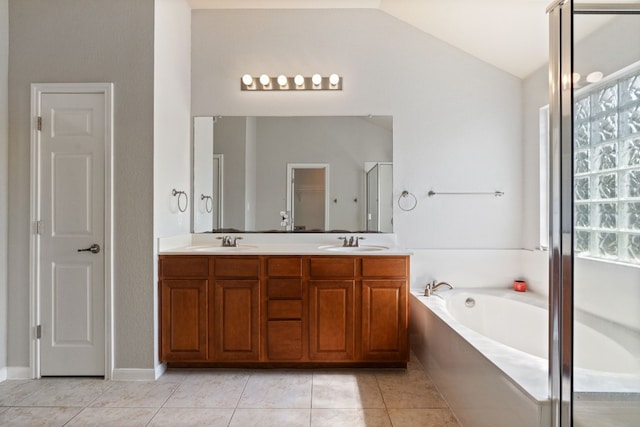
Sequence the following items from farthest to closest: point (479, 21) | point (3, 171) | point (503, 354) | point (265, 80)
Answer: point (265, 80) → point (479, 21) → point (3, 171) → point (503, 354)

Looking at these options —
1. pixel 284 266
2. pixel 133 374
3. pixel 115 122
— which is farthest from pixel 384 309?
pixel 115 122

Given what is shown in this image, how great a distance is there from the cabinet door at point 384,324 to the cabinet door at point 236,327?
0.75 metres

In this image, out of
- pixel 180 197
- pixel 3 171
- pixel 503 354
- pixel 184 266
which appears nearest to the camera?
pixel 503 354

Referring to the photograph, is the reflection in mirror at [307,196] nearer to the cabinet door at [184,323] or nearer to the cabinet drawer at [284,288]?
the cabinet drawer at [284,288]

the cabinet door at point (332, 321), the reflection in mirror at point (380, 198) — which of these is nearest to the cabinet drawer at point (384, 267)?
the cabinet door at point (332, 321)

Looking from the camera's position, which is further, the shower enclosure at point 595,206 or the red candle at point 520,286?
the red candle at point 520,286

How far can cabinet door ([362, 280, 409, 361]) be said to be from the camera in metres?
2.58

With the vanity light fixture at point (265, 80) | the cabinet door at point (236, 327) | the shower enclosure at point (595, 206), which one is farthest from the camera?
the vanity light fixture at point (265, 80)

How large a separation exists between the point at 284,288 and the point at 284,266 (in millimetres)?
151

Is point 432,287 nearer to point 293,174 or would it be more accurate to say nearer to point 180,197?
point 293,174

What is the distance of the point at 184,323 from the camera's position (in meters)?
2.59

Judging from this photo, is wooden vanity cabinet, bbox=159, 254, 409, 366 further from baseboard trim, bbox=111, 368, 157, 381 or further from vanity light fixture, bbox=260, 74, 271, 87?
vanity light fixture, bbox=260, 74, 271, 87

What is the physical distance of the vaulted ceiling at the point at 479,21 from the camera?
2633 mm

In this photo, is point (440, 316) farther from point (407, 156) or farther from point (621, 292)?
point (407, 156)
